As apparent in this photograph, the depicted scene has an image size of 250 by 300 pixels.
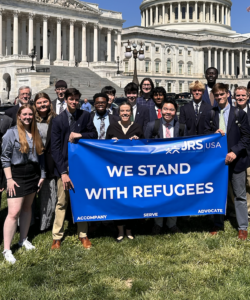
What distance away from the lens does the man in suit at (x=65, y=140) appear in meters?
6.50

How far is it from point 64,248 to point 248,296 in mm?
3171

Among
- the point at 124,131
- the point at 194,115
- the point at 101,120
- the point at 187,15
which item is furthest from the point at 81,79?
the point at 187,15

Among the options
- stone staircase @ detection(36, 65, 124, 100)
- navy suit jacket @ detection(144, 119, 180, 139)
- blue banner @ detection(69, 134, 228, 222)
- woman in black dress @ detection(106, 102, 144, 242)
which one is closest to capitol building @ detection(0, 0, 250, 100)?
stone staircase @ detection(36, 65, 124, 100)

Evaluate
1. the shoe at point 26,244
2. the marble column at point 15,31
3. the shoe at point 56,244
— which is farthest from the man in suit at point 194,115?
the marble column at point 15,31

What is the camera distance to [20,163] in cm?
609

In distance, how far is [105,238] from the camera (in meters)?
7.11

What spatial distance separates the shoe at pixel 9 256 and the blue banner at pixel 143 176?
3.91 feet

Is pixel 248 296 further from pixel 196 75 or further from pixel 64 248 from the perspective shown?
pixel 196 75

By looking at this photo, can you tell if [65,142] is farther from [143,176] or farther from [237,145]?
[237,145]

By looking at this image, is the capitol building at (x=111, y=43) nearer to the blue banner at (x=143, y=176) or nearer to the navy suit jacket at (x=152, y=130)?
the navy suit jacket at (x=152, y=130)

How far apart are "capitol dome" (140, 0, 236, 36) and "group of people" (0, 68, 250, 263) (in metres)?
99.8

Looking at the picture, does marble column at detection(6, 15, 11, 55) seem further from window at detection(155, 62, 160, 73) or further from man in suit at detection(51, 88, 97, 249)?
man in suit at detection(51, 88, 97, 249)

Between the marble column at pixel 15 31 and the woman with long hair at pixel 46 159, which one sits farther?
the marble column at pixel 15 31

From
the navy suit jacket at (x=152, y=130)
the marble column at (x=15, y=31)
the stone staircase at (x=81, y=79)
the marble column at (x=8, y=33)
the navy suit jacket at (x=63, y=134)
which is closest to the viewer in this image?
the navy suit jacket at (x=63, y=134)
